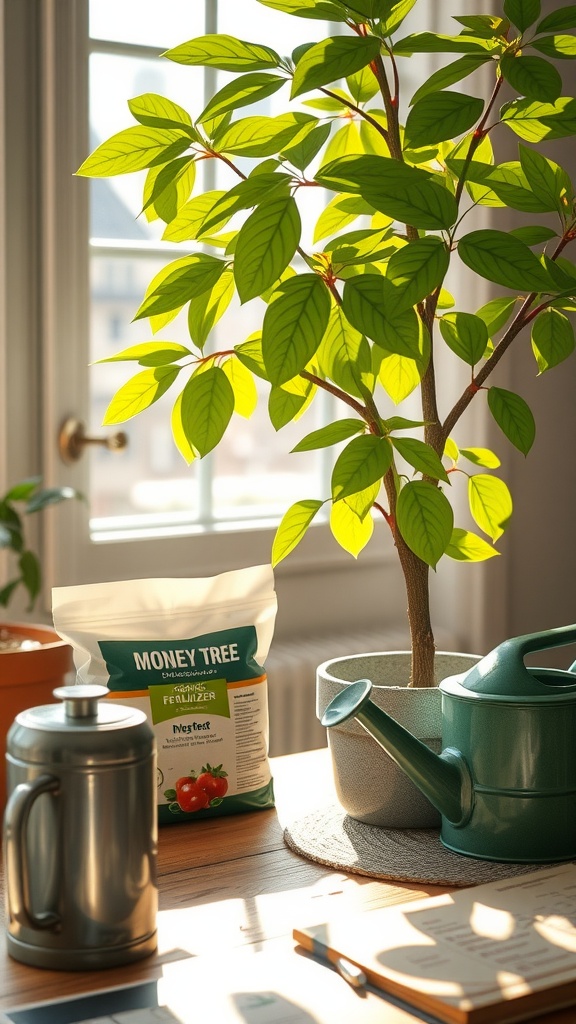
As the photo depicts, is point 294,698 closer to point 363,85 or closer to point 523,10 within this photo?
point 363,85

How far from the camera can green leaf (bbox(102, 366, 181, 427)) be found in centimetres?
99

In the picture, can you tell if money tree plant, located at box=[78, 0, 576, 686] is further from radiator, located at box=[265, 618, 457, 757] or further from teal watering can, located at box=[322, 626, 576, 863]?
radiator, located at box=[265, 618, 457, 757]

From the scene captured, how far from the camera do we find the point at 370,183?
84 cm

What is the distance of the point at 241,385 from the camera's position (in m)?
1.05

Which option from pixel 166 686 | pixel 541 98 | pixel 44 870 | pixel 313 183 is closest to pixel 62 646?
pixel 166 686

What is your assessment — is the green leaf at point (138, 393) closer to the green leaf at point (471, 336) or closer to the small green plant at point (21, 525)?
the green leaf at point (471, 336)

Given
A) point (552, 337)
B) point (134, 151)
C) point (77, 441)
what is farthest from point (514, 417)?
point (77, 441)

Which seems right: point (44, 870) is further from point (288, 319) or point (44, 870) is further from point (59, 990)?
point (288, 319)

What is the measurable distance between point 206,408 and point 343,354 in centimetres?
14

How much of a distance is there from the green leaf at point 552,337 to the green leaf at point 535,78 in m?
0.19

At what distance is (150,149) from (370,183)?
212 mm

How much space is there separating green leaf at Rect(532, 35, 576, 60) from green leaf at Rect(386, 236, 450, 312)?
8.1 inches

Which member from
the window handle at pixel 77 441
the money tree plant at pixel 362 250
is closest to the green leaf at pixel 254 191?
the money tree plant at pixel 362 250

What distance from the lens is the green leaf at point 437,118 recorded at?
88cm
